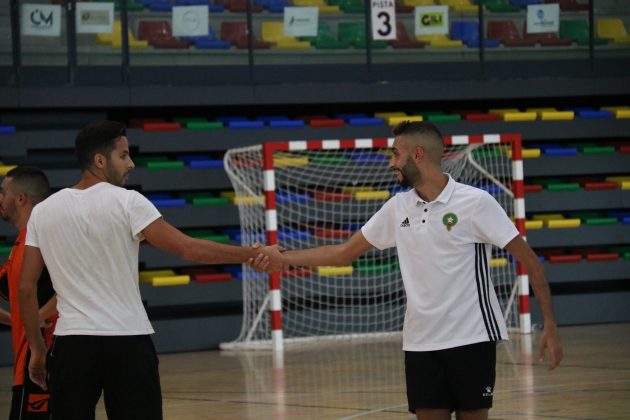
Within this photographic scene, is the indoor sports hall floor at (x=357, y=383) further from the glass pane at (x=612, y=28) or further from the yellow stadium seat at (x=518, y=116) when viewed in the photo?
the glass pane at (x=612, y=28)

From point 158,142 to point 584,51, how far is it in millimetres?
5409

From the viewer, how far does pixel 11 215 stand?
553 centimetres

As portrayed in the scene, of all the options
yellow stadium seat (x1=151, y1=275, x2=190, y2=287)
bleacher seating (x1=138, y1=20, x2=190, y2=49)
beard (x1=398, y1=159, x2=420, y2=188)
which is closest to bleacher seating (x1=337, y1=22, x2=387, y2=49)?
bleacher seating (x1=138, y1=20, x2=190, y2=49)

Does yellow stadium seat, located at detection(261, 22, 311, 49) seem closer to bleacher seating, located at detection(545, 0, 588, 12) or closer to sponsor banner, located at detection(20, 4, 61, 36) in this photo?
sponsor banner, located at detection(20, 4, 61, 36)

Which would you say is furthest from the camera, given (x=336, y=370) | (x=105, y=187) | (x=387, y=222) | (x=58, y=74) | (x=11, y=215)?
(x=58, y=74)

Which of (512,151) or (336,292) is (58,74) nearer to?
(336,292)

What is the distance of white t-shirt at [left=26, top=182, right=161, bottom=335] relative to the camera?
14.4 feet

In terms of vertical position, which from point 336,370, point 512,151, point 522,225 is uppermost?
point 512,151

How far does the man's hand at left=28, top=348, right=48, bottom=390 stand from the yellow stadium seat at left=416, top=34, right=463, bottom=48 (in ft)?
32.3

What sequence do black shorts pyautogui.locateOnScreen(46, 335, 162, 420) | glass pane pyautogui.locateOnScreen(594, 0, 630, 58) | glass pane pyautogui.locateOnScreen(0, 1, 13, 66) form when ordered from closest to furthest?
black shorts pyautogui.locateOnScreen(46, 335, 162, 420), glass pane pyautogui.locateOnScreen(0, 1, 13, 66), glass pane pyautogui.locateOnScreen(594, 0, 630, 58)

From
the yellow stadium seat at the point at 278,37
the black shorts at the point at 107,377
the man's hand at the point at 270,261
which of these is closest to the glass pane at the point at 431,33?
the yellow stadium seat at the point at 278,37

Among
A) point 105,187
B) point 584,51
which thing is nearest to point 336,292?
point 584,51

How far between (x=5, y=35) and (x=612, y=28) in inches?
289

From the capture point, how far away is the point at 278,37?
A: 13523 mm
